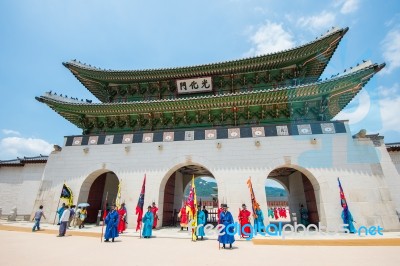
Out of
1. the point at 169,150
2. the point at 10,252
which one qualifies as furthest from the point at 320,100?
the point at 10,252

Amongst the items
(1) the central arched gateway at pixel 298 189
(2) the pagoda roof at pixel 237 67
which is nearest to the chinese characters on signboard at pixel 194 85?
(2) the pagoda roof at pixel 237 67

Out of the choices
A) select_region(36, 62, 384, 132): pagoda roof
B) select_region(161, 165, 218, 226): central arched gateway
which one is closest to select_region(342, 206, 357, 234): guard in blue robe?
select_region(36, 62, 384, 132): pagoda roof

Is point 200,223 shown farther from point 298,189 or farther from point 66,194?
point 66,194

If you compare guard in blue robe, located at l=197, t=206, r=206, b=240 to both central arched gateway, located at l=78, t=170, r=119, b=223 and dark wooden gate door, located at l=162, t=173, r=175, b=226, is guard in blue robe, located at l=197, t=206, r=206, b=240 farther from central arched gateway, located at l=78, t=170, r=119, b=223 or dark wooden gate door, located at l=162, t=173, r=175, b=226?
central arched gateway, located at l=78, t=170, r=119, b=223

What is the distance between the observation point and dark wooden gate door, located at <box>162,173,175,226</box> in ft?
42.3

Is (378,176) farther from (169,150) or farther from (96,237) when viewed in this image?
(96,237)

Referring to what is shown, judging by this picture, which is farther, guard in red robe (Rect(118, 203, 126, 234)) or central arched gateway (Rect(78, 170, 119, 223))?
central arched gateway (Rect(78, 170, 119, 223))

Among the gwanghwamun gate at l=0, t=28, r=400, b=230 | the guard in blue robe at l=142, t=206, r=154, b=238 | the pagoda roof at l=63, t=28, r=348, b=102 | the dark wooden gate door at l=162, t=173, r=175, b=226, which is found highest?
the pagoda roof at l=63, t=28, r=348, b=102

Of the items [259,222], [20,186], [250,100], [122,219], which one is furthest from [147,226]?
[20,186]

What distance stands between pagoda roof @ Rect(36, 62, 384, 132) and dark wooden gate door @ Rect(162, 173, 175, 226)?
497cm

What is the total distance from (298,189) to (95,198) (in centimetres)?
1410

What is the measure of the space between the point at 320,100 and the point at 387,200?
600cm

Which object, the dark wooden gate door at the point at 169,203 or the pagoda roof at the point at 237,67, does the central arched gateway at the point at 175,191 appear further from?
the pagoda roof at the point at 237,67

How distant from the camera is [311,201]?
1216 centimetres
